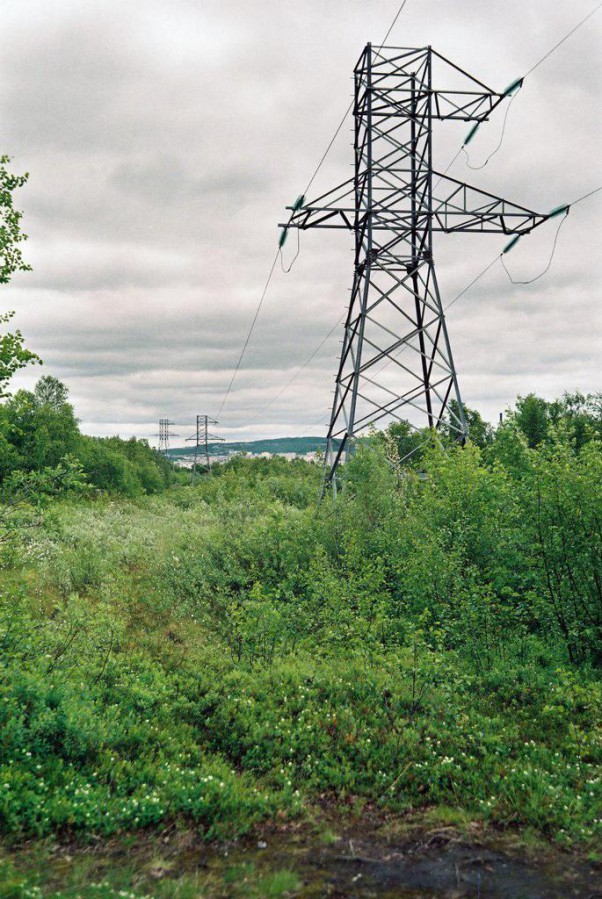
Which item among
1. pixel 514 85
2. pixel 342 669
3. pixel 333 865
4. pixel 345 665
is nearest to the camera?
pixel 333 865

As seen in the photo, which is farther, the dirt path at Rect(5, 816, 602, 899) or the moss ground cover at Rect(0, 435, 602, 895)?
the moss ground cover at Rect(0, 435, 602, 895)

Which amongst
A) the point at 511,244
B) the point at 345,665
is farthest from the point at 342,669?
the point at 511,244

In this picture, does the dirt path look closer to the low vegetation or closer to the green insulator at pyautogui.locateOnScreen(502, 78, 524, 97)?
the low vegetation

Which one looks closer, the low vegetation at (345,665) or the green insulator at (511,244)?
the low vegetation at (345,665)

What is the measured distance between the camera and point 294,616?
10.9m

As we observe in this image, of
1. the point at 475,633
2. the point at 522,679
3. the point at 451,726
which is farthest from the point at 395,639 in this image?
the point at 451,726

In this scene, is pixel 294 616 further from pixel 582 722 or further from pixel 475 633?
pixel 582 722

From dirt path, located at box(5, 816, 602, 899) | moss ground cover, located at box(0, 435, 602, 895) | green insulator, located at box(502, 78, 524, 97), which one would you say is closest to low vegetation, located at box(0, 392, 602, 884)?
moss ground cover, located at box(0, 435, 602, 895)

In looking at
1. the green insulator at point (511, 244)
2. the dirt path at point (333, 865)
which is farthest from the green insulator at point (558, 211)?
the dirt path at point (333, 865)

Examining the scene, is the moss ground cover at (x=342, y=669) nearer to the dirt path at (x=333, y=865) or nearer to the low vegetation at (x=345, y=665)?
the low vegetation at (x=345, y=665)

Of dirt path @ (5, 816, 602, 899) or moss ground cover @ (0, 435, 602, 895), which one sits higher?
moss ground cover @ (0, 435, 602, 895)

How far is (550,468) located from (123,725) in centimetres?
686

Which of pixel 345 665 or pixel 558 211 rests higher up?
pixel 558 211

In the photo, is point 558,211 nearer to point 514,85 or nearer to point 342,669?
point 514,85
